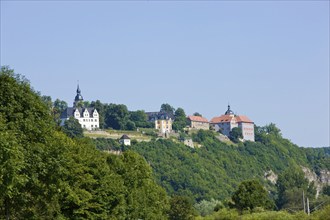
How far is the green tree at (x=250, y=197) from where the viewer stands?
4097 inches

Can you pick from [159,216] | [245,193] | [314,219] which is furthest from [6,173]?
[245,193]

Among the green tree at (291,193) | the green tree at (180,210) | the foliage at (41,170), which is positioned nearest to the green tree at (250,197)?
the green tree at (180,210)

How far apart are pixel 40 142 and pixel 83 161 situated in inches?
599

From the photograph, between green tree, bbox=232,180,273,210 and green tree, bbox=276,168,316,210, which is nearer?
green tree, bbox=232,180,273,210

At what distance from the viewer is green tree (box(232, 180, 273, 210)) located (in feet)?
341

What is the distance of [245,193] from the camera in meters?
105

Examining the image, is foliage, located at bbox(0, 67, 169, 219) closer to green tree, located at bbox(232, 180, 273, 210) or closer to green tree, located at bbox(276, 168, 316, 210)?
green tree, located at bbox(232, 180, 273, 210)

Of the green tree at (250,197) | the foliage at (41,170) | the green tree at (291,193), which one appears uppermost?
the foliage at (41,170)

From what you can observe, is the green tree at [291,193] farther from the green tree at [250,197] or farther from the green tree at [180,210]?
the green tree at [250,197]

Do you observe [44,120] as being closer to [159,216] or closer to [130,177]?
→ [130,177]

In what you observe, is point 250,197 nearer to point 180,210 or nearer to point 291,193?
point 180,210

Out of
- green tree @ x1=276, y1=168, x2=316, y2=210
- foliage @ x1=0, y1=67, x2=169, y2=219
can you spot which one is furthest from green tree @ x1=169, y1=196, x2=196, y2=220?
foliage @ x1=0, y1=67, x2=169, y2=219

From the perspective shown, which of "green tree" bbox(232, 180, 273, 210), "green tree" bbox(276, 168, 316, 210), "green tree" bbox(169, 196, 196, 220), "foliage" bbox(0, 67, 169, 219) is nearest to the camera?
"foliage" bbox(0, 67, 169, 219)

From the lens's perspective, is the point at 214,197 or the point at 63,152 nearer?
the point at 63,152
